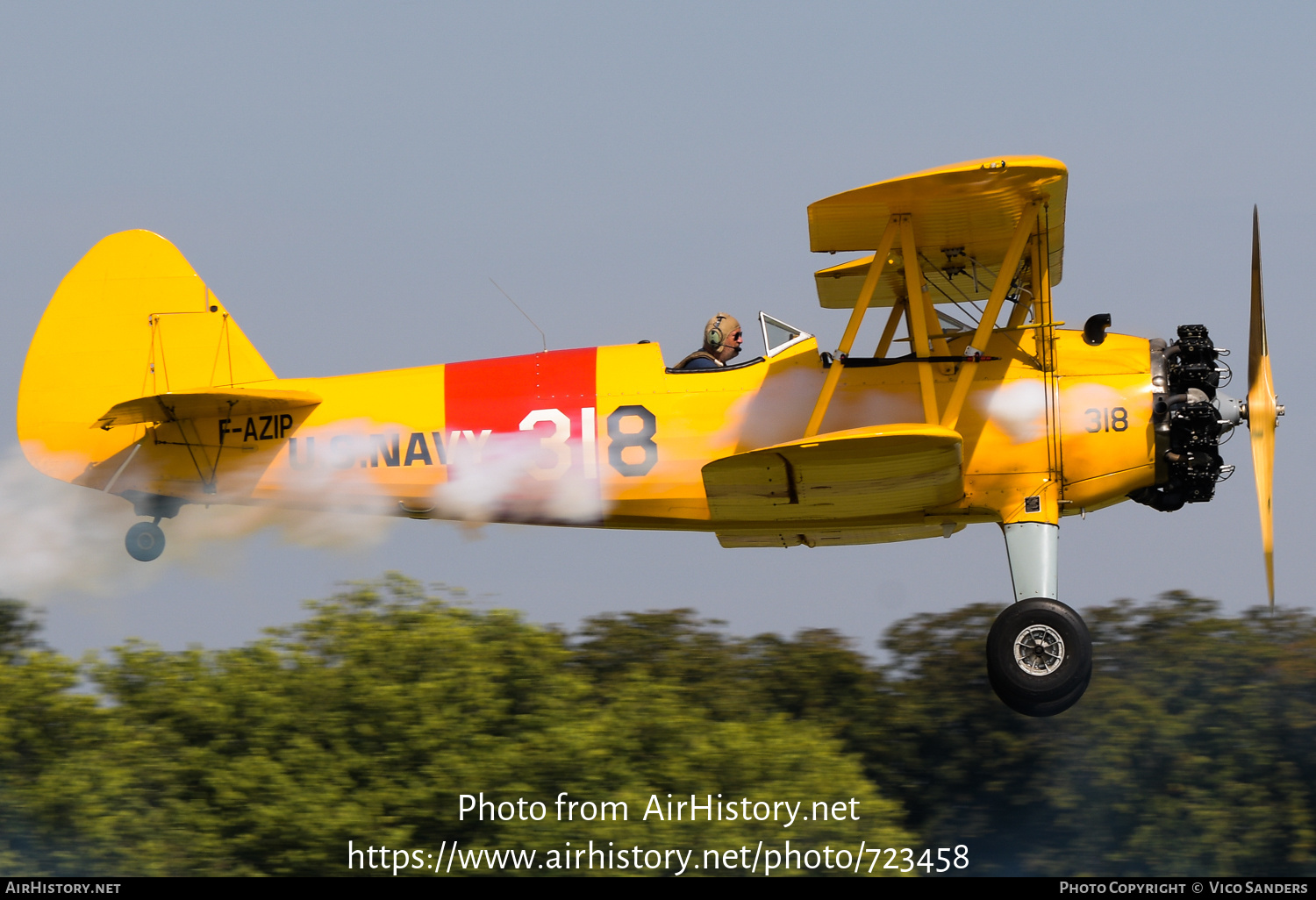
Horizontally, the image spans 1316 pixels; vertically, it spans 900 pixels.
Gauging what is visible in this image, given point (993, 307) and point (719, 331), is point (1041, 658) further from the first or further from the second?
point (719, 331)

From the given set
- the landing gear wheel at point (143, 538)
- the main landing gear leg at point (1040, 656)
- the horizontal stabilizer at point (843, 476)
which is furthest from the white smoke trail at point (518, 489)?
the main landing gear leg at point (1040, 656)

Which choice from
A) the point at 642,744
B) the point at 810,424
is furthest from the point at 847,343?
the point at 642,744

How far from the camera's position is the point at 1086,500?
28.2 ft

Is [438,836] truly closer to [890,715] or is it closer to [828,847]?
[828,847]

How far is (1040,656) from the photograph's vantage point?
8211mm

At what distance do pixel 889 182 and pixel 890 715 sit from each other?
36.6 ft

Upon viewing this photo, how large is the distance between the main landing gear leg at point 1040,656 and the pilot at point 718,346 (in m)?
2.39

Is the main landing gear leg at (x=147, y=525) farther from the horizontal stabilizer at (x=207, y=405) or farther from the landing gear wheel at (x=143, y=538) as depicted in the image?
the horizontal stabilizer at (x=207, y=405)

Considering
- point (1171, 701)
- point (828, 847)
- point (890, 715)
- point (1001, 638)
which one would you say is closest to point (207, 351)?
point (1001, 638)

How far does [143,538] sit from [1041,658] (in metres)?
5.99

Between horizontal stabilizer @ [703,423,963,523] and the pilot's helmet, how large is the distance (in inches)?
40.4

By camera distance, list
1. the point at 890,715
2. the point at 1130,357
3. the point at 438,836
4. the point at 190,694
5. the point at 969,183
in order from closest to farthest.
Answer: the point at 969,183 → the point at 1130,357 → the point at 438,836 → the point at 190,694 → the point at 890,715

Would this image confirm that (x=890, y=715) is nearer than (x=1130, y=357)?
No

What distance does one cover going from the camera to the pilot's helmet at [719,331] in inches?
358
